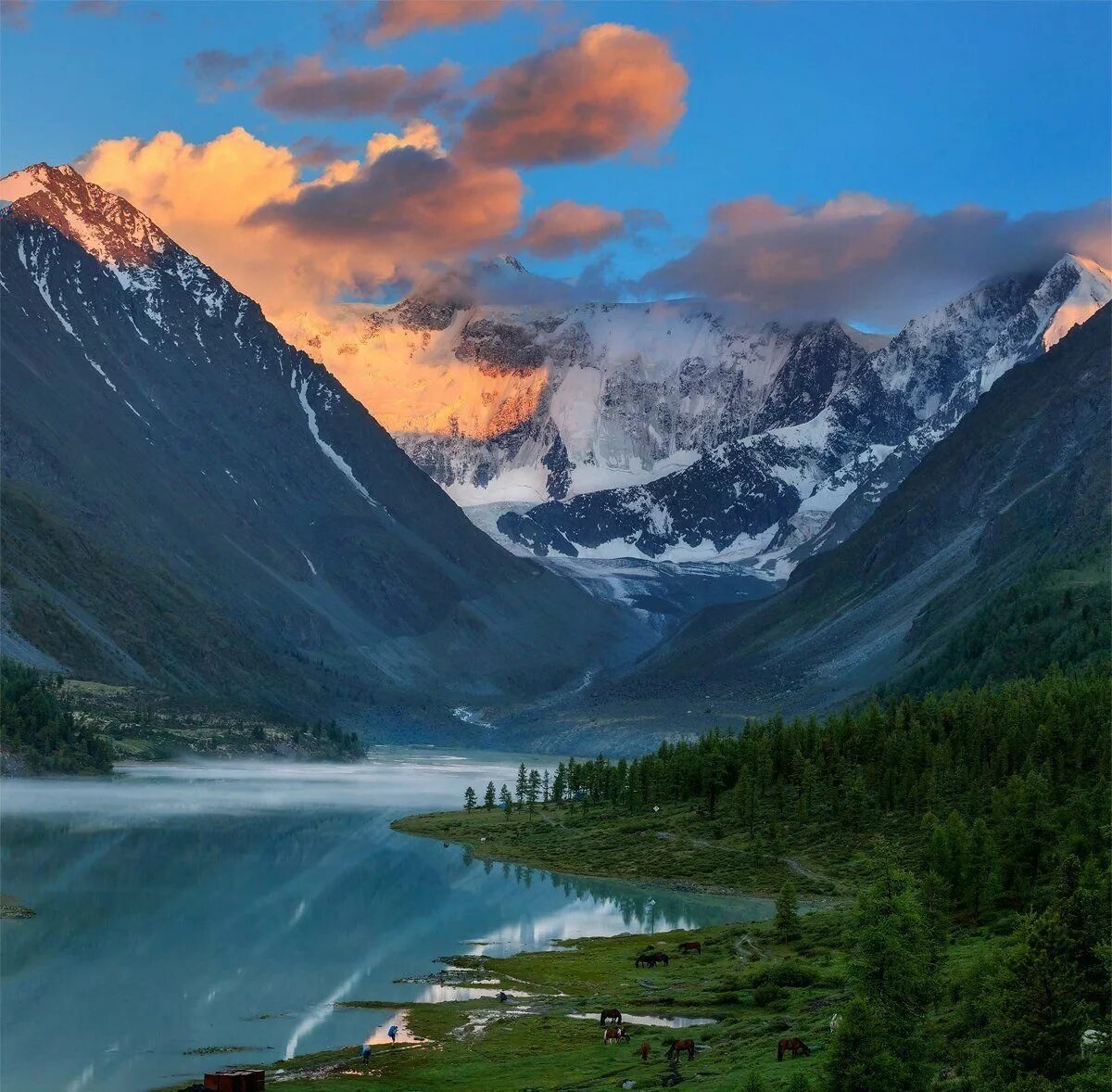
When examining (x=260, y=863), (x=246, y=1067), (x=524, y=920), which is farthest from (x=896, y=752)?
(x=246, y=1067)

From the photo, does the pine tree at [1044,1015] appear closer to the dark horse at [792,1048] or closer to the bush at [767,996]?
the dark horse at [792,1048]

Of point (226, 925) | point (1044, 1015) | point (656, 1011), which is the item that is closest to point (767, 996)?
point (656, 1011)

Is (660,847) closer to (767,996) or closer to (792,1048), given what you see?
(767,996)

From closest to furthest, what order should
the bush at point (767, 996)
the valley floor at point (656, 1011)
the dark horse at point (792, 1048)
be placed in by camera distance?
the dark horse at point (792, 1048) → the valley floor at point (656, 1011) → the bush at point (767, 996)

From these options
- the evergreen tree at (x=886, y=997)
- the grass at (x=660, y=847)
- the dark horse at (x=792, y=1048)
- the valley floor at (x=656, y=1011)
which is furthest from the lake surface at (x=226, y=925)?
the evergreen tree at (x=886, y=997)

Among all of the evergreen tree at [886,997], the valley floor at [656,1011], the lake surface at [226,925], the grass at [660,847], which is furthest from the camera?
the grass at [660,847]

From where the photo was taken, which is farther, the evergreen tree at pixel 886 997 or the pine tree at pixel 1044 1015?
the evergreen tree at pixel 886 997

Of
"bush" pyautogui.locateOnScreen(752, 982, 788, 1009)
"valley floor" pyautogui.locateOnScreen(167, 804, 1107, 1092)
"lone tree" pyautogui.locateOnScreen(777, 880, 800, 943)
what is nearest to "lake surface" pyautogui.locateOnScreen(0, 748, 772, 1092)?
"valley floor" pyautogui.locateOnScreen(167, 804, 1107, 1092)

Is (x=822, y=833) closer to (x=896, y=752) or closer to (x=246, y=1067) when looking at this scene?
(x=896, y=752)
